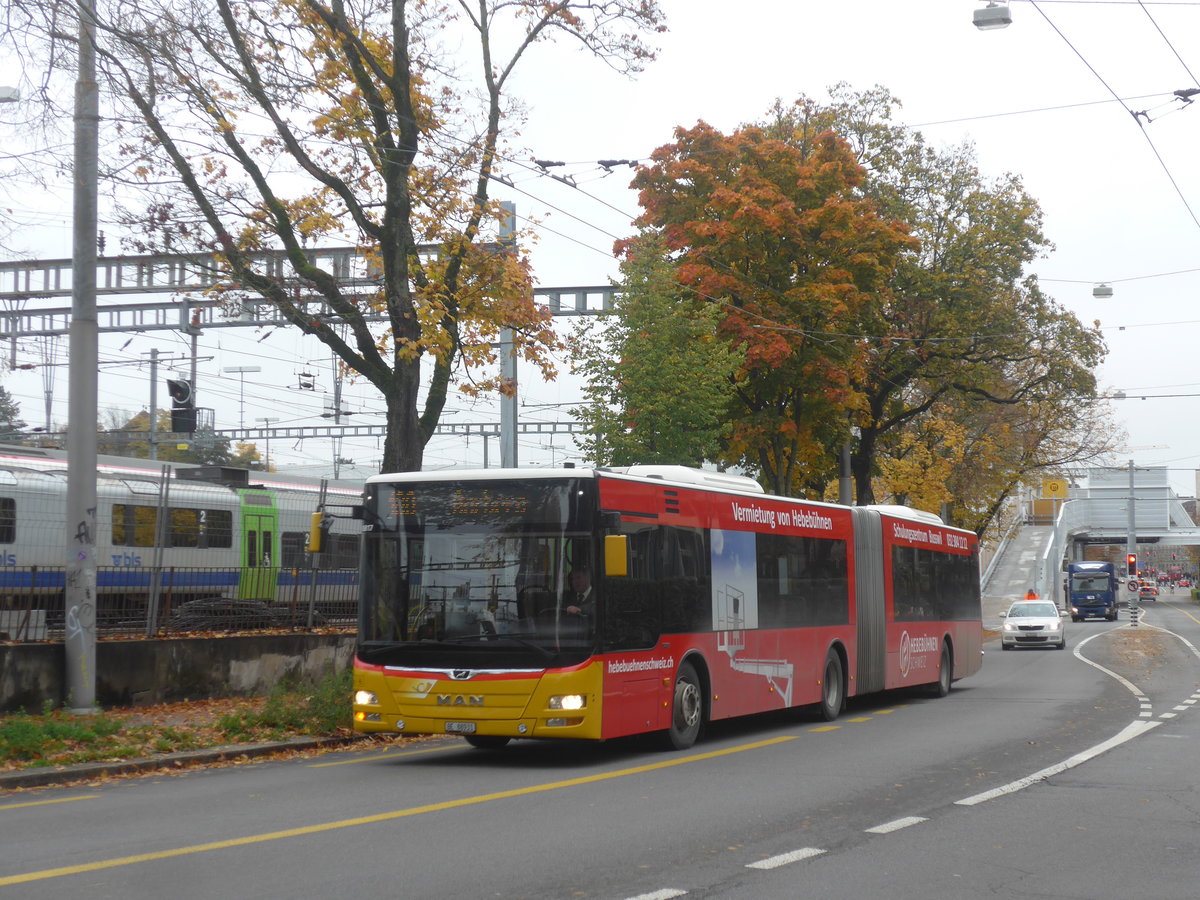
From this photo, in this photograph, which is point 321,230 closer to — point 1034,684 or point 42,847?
point 42,847

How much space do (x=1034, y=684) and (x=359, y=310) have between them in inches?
571

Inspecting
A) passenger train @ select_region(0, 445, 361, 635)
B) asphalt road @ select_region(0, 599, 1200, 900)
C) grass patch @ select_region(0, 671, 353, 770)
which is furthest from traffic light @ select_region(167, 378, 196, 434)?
asphalt road @ select_region(0, 599, 1200, 900)

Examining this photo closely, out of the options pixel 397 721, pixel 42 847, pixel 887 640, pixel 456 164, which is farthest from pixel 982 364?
pixel 42 847

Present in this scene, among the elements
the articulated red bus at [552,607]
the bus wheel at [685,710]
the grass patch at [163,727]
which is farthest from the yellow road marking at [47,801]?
the bus wheel at [685,710]

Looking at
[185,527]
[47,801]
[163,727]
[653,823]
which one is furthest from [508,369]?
[653,823]

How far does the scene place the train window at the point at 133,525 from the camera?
23312mm

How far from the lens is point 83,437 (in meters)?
15.5

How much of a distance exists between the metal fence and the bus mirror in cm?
705

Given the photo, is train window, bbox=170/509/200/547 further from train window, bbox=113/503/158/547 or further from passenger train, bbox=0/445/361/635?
train window, bbox=113/503/158/547

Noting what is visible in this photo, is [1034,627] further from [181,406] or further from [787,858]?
[787,858]

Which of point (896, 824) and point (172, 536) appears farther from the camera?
point (172, 536)

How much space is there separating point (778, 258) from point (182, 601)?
60.6ft

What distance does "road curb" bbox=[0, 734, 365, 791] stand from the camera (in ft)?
40.1

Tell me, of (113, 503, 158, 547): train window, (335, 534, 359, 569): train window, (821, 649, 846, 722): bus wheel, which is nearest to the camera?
(821, 649, 846, 722): bus wheel
